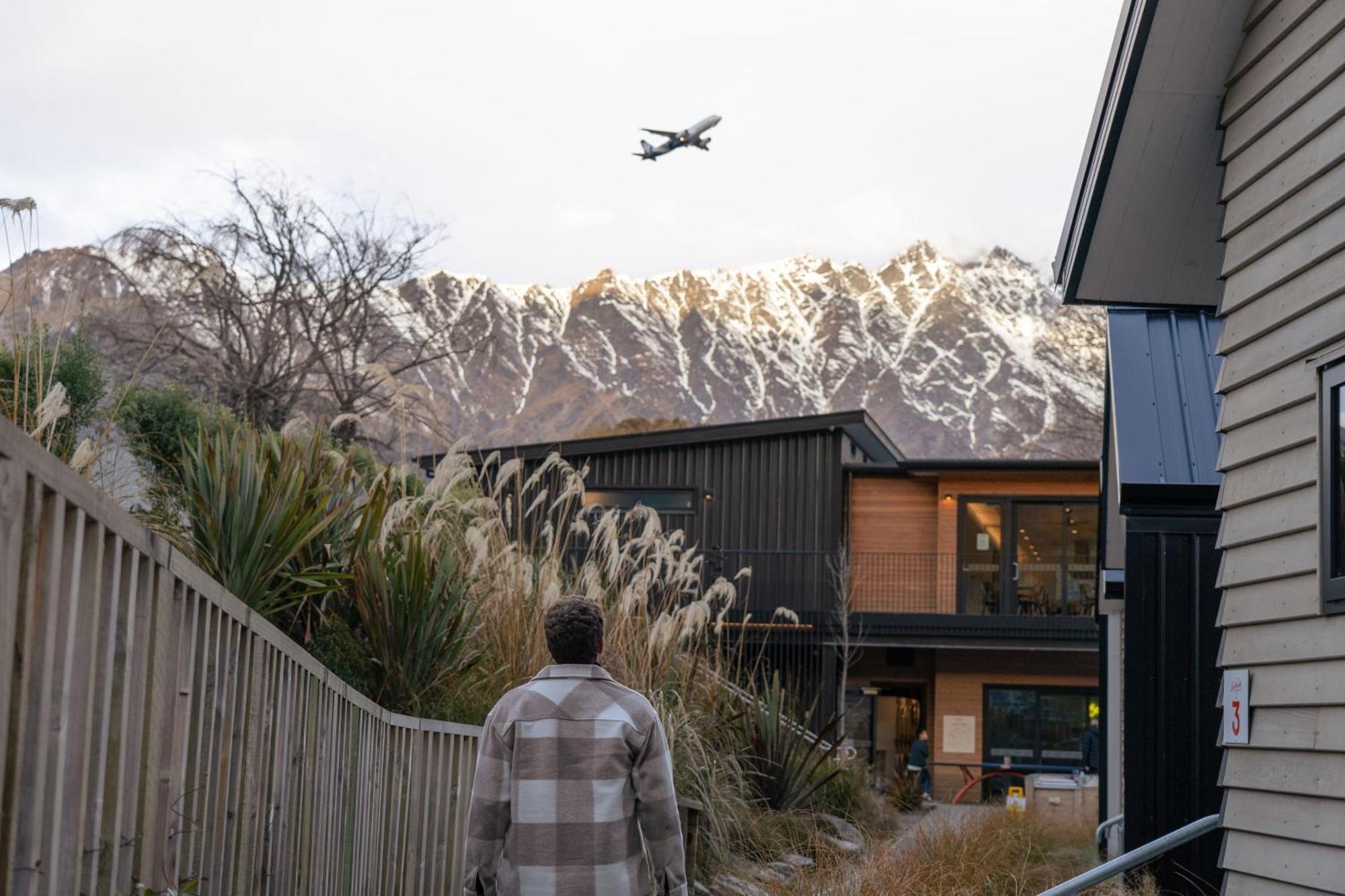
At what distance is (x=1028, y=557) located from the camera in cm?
2459

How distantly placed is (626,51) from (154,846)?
98.9 m

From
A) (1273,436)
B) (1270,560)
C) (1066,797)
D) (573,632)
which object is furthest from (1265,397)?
(1066,797)

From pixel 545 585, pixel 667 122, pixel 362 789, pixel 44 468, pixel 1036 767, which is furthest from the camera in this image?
pixel 667 122

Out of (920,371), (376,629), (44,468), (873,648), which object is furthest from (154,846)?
(920,371)

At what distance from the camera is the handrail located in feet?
18.1

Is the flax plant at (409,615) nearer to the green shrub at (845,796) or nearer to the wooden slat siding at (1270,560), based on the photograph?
the wooden slat siding at (1270,560)

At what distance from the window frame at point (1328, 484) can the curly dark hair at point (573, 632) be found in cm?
250

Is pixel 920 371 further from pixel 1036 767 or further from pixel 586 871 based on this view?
pixel 586 871

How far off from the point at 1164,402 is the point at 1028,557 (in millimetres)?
16262

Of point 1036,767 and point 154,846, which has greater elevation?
point 154,846

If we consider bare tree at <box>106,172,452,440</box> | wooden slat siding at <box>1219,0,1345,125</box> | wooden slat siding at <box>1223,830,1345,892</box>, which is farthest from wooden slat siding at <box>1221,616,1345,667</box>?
bare tree at <box>106,172,452,440</box>

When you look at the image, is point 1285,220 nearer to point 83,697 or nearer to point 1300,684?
point 1300,684

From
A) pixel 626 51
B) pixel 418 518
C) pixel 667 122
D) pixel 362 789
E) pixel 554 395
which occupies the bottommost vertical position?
pixel 362 789

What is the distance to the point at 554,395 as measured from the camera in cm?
16162
